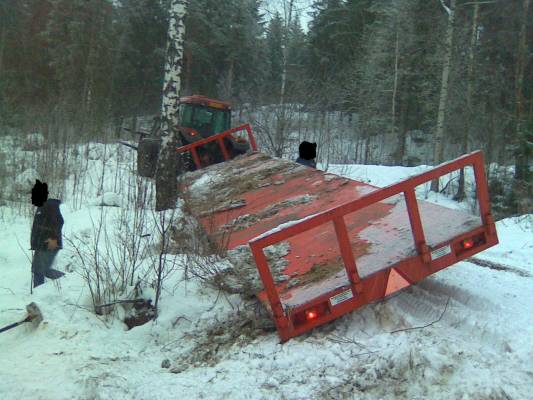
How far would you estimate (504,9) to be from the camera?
729 inches

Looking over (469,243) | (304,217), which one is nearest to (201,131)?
(304,217)

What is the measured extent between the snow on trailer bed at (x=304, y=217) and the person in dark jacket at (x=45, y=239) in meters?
1.59

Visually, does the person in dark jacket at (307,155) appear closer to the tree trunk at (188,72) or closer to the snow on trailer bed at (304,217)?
the snow on trailer bed at (304,217)

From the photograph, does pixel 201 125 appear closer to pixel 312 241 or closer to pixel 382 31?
pixel 312 241

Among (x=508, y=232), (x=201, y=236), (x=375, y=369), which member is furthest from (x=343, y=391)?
(x=508, y=232)

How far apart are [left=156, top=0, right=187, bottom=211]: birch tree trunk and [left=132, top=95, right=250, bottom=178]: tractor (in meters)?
2.42

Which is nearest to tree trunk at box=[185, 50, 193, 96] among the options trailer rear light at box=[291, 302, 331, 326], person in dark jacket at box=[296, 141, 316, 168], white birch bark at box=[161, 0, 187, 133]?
white birch bark at box=[161, 0, 187, 133]

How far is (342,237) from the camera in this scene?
341cm

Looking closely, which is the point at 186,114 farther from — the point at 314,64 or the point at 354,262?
the point at 314,64

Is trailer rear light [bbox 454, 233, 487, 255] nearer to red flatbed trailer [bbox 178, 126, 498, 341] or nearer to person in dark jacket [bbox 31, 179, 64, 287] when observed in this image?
red flatbed trailer [bbox 178, 126, 498, 341]

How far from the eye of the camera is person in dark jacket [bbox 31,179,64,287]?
5.68 meters

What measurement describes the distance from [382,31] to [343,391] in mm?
26172

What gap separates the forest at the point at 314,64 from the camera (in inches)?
790

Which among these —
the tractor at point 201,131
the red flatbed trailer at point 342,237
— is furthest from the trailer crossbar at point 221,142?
the red flatbed trailer at point 342,237
